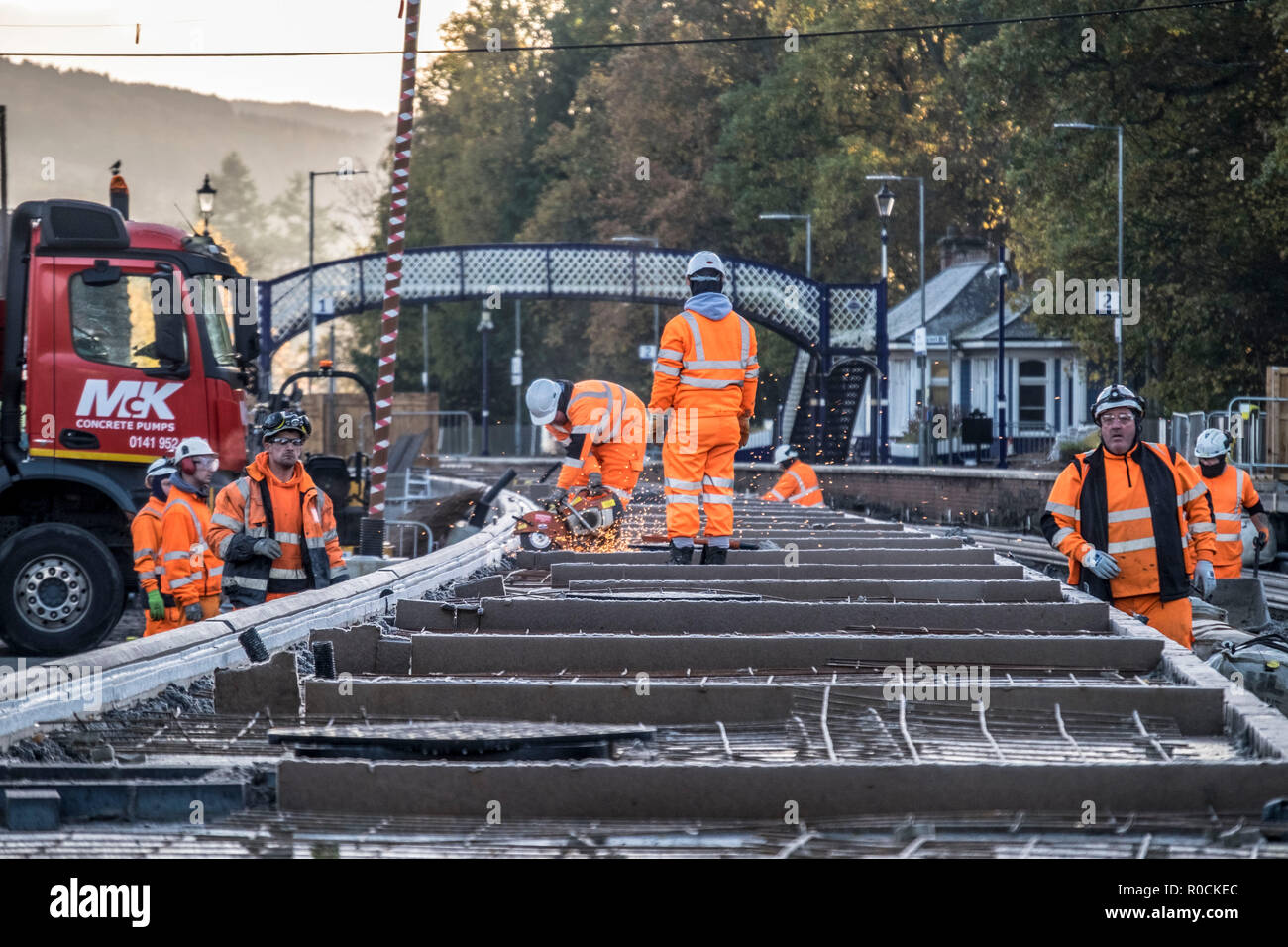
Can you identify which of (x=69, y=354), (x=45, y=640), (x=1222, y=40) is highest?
(x=1222, y=40)

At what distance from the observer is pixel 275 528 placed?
1039 centimetres

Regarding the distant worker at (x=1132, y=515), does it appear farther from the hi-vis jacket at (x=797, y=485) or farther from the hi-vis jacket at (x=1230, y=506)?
the hi-vis jacket at (x=797, y=485)

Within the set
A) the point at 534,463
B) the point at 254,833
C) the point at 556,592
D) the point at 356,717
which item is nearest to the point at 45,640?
the point at 556,592

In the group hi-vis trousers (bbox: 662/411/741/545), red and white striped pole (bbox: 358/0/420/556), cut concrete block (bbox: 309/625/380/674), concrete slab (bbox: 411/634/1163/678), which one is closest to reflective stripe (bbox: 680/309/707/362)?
hi-vis trousers (bbox: 662/411/741/545)

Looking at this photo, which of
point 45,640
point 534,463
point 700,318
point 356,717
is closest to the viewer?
point 356,717

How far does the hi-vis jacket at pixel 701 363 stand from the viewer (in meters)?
10.6

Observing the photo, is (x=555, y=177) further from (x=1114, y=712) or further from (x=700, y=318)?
(x=1114, y=712)

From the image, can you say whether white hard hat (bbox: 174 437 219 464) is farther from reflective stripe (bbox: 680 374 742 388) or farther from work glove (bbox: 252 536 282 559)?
reflective stripe (bbox: 680 374 742 388)

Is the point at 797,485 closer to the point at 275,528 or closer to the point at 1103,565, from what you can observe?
the point at 275,528

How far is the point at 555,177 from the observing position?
75.7 meters

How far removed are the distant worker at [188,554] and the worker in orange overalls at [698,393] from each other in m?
2.96

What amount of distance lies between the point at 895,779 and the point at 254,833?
1.68m

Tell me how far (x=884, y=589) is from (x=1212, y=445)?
5.56 meters

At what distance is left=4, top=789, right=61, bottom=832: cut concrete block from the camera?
4.68 metres
